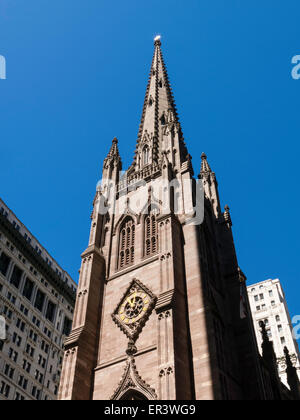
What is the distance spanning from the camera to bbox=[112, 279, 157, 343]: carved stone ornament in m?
31.3

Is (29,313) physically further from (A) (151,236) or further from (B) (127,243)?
(A) (151,236)

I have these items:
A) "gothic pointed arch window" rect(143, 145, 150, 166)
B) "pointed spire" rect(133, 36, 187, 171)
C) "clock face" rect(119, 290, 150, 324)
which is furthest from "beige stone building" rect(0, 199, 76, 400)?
"clock face" rect(119, 290, 150, 324)

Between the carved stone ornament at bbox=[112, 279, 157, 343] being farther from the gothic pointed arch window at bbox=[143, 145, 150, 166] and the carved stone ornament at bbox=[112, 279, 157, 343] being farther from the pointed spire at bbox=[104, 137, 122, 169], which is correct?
the gothic pointed arch window at bbox=[143, 145, 150, 166]

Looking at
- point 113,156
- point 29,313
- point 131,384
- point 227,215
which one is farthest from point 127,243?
point 29,313

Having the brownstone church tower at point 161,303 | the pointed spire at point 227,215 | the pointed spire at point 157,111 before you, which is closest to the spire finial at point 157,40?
the pointed spire at point 157,111

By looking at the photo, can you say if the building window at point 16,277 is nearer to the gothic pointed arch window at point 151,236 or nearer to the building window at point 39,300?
the building window at point 39,300

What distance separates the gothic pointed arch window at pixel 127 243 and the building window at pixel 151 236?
4.37 feet

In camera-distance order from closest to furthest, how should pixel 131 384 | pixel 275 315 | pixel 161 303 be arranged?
pixel 131 384
pixel 161 303
pixel 275 315

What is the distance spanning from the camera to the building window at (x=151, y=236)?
3659 centimetres

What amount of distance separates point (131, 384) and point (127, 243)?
517 inches

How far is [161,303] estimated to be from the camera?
1170 inches

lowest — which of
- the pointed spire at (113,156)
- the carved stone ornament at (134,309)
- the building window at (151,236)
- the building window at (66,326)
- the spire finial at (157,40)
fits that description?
the carved stone ornament at (134,309)
